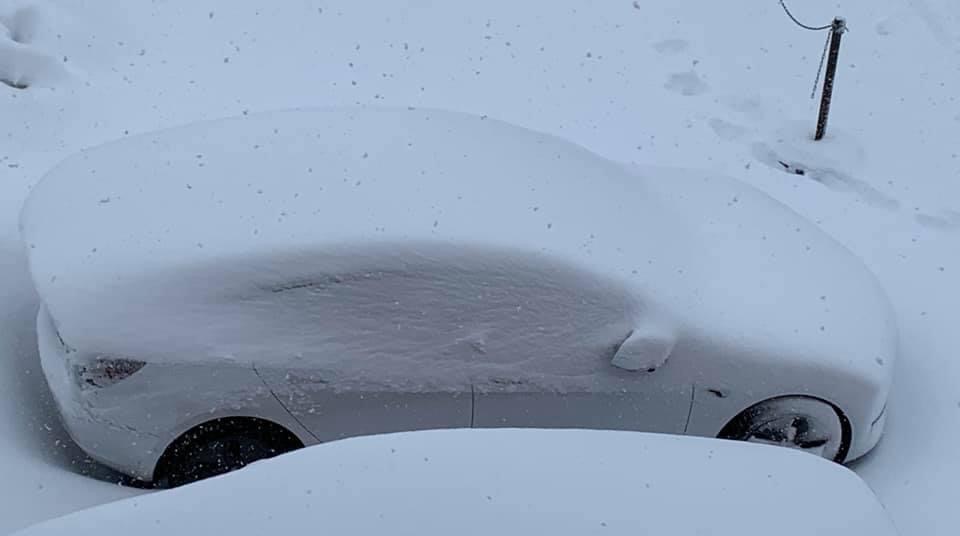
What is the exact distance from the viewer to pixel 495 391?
3.88 m

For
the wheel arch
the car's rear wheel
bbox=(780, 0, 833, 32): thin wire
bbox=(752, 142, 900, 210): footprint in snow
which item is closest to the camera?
the wheel arch

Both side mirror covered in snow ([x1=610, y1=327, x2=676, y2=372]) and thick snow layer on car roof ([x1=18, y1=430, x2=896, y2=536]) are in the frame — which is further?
side mirror covered in snow ([x1=610, y1=327, x2=676, y2=372])

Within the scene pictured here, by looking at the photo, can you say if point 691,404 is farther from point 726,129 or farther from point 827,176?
point 726,129

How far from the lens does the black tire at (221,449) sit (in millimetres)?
3828

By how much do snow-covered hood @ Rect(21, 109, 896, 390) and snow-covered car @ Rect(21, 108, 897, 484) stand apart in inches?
0.4

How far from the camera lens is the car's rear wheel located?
4082mm

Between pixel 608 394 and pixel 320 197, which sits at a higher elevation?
pixel 320 197

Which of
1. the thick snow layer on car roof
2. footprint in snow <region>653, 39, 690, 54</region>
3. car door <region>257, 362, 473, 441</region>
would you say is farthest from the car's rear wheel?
footprint in snow <region>653, 39, 690, 54</region>

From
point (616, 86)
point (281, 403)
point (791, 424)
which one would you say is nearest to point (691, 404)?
point (791, 424)

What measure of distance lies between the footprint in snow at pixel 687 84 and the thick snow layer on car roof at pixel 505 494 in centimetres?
536

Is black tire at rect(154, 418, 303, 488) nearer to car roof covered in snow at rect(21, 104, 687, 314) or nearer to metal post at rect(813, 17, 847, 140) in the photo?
car roof covered in snow at rect(21, 104, 687, 314)

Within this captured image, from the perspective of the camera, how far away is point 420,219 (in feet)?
12.6

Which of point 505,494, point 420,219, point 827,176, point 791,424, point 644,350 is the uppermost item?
point 420,219

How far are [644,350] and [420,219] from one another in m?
1.00
